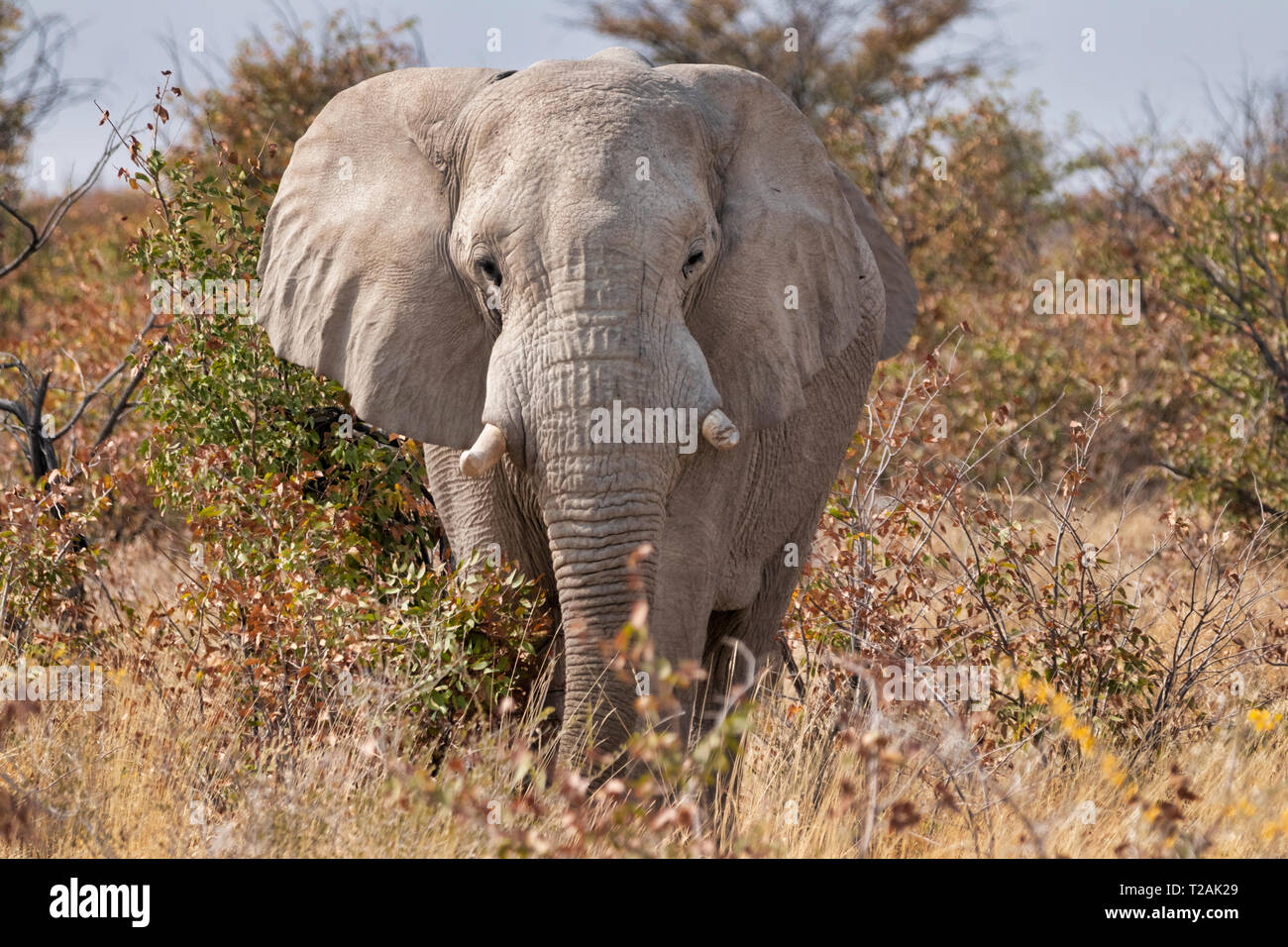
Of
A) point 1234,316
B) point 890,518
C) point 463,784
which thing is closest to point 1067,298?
point 1234,316

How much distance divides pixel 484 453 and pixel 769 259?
52.5 inches

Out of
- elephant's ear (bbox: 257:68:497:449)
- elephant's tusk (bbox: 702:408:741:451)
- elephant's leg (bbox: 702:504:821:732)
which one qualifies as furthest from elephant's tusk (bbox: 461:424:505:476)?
elephant's leg (bbox: 702:504:821:732)

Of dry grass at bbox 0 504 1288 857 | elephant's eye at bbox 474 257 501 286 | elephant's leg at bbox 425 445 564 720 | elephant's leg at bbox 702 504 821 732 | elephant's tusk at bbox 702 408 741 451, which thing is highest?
elephant's eye at bbox 474 257 501 286

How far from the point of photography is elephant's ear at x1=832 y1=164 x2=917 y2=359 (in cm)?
677

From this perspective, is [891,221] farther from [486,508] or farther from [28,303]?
[486,508]

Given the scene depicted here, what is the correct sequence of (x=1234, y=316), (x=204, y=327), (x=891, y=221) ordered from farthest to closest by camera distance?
(x=891, y=221)
(x=1234, y=316)
(x=204, y=327)

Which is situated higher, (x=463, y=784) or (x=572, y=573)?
(x=572, y=573)

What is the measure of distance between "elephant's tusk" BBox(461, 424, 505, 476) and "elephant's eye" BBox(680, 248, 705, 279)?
79cm

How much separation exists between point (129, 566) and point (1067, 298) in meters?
7.41

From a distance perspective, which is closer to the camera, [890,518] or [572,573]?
[572,573]

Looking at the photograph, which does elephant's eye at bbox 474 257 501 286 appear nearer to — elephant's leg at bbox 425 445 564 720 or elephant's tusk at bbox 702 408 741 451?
elephant's leg at bbox 425 445 564 720

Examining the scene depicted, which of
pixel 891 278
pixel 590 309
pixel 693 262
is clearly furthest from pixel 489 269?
pixel 891 278

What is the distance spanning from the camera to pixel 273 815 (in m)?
4.50

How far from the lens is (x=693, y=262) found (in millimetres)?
5043
